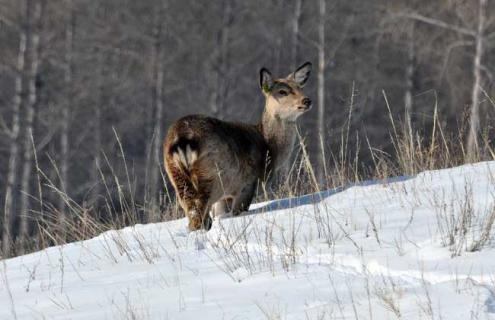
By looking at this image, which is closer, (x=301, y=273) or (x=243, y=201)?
(x=301, y=273)

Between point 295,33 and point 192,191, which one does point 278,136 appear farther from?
point 295,33

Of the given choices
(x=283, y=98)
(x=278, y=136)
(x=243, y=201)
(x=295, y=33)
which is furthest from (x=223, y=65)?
(x=243, y=201)

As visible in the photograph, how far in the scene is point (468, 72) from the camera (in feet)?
77.9

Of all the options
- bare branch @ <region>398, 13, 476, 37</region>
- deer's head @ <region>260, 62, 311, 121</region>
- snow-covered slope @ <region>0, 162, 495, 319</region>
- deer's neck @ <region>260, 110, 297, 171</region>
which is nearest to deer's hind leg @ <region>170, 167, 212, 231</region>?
snow-covered slope @ <region>0, 162, 495, 319</region>

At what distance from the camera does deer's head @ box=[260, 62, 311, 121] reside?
959 cm

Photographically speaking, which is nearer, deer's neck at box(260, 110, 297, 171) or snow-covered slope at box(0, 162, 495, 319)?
snow-covered slope at box(0, 162, 495, 319)

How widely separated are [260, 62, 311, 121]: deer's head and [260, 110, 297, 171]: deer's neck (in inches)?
3.1

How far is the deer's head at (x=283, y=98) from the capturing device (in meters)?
9.59

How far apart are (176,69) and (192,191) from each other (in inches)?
851

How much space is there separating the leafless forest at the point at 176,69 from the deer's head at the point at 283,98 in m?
12.3

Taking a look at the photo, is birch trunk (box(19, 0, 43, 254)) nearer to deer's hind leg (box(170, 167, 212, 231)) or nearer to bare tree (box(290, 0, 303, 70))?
bare tree (box(290, 0, 303, 70))

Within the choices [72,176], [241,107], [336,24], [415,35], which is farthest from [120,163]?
[415,35]

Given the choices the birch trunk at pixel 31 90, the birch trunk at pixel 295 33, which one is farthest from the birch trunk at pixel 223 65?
the birch trunk at pixel 31 90

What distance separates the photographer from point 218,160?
7.75 m
